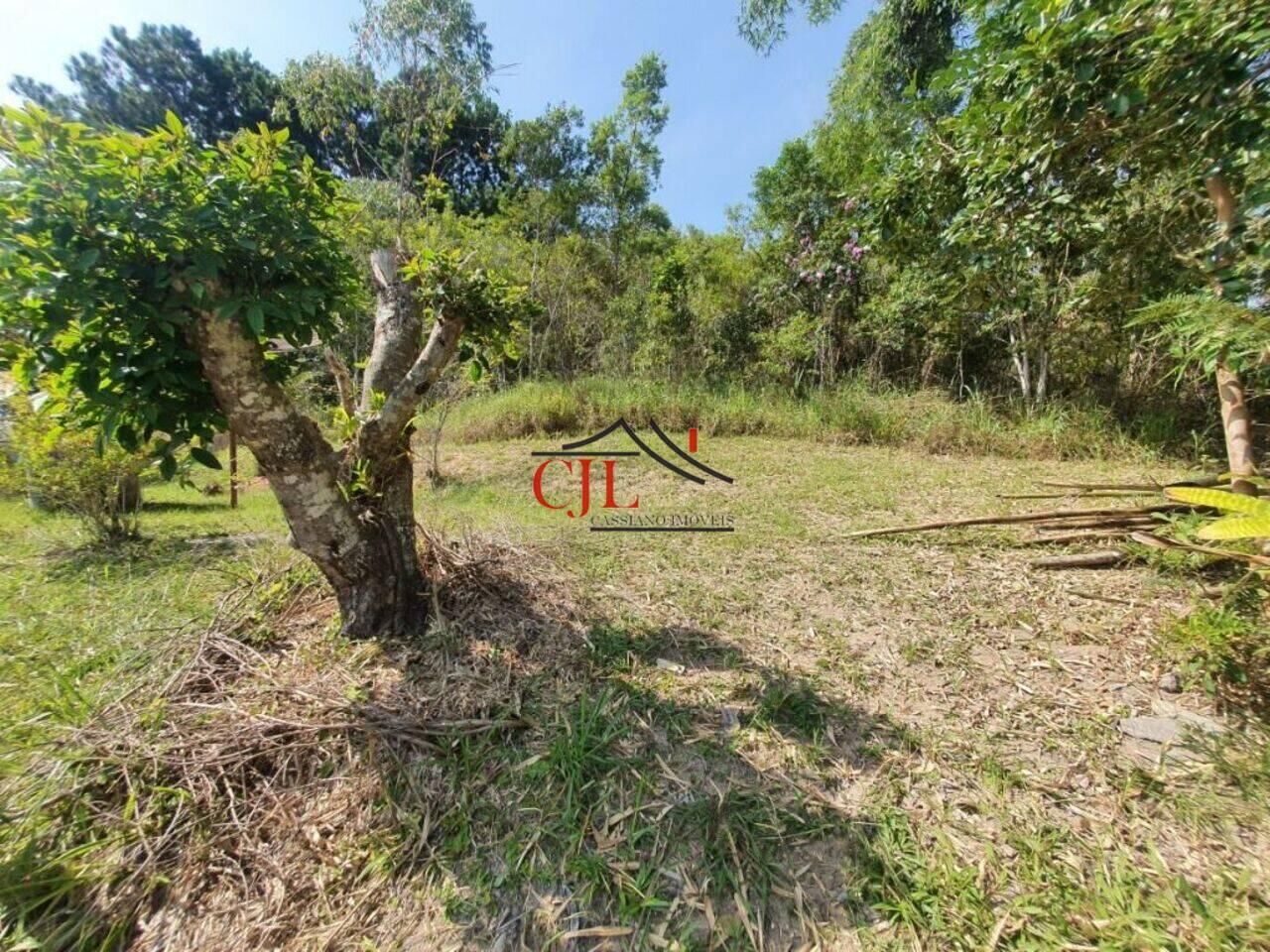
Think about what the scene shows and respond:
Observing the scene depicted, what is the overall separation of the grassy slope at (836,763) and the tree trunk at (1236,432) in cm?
54

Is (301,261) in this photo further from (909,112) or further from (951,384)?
(951,384)

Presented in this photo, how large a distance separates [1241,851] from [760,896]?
1121mm

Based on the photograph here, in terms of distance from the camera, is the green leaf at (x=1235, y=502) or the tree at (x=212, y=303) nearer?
the tree at (x=212, y=303)

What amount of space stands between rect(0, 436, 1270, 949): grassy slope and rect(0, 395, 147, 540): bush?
0.81 metres

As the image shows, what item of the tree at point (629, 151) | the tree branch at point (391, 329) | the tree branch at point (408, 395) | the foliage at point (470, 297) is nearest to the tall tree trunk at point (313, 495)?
the tree branch at point (408, 395)

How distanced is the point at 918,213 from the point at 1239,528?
1999mm

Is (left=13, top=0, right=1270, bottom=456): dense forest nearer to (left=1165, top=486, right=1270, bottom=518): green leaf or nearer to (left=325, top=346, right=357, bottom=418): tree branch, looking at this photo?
(left=325, top=346, right=357, bottom=418): tree branch

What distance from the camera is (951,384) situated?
614 cm

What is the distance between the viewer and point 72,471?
308 centimetres

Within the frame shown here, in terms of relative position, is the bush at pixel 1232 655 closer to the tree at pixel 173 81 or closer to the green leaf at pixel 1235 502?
the green leaf at pixel 1235 502

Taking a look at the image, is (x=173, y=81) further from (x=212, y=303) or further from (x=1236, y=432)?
(x=1236, y=432)

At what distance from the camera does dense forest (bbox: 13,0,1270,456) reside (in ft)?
5.27

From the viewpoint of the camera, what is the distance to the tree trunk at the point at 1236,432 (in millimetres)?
1989

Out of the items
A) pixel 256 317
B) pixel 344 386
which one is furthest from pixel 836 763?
pixel 344 386
